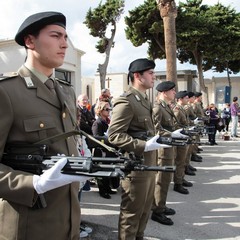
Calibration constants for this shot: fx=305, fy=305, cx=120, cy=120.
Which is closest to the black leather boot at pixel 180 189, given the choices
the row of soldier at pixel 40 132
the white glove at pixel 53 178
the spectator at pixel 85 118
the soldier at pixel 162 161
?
the soldier at pixel 162 161

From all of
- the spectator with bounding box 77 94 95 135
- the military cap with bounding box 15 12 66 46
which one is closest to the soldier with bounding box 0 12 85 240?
the military cap with bounding box 15 12 66 46

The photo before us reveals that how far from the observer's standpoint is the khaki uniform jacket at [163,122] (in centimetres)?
419

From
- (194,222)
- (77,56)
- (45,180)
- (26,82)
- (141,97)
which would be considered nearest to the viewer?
(45,180)

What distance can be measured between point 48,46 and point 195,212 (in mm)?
3707

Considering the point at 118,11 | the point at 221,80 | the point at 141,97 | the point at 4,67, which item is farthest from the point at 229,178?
the point at 221,80

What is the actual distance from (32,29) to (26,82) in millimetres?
283

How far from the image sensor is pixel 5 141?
144cm

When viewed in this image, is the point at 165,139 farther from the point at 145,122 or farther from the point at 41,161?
the point at 41,161

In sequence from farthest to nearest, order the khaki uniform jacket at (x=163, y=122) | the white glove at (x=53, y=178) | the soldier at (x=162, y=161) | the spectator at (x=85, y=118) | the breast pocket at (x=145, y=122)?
the spectator at (x=85, y=118), the khaki uniform jacket at (x=163, y=122), the soldier at (x=162, y=161), the breast pocket at (x=145, y=122), the white glove at (x=53, y=178)

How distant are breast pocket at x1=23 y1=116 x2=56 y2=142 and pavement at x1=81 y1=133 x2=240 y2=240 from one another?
2.36 meters

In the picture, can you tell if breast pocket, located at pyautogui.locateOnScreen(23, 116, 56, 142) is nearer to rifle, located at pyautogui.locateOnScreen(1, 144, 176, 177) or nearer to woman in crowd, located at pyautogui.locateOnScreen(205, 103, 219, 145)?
rifle, located at pyautogui.locateOnScreen(1, 144, 176, 177)

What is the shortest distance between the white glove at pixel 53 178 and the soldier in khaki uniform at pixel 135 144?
1.44 meters

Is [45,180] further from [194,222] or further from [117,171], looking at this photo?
[194,222]

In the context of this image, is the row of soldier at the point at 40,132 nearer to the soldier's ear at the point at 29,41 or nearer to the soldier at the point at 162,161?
the soldier's ear at the point at 29,41
